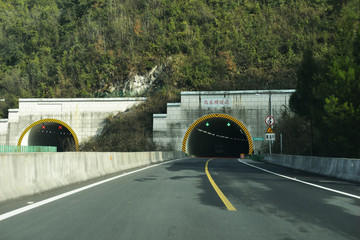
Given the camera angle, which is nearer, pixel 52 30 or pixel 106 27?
pixel 106 27

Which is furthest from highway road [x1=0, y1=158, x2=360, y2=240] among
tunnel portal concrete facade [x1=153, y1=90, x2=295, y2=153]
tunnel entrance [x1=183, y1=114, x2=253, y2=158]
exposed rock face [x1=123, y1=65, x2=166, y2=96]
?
exposed rock face [x1=123, y1=65, x2=166, y2=96]

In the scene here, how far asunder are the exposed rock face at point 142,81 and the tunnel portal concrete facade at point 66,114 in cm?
673

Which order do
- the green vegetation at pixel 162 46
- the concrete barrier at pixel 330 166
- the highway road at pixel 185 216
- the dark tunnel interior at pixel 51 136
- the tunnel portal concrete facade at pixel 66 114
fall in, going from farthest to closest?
1. the green vegetation at pixel 162 46
2. the dark tunnel interior at pixel 51 136
3. the tunnel portal concrete facade at pixel 66 114
4. the concrete barrier at pixel 330 166
5. the highway road at pixel 185 216

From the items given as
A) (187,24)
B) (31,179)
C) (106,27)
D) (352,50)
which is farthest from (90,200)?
(106,27)

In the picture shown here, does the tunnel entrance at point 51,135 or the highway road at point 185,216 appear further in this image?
the tunnel entrance at point 51,135

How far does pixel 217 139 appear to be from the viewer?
242 ft

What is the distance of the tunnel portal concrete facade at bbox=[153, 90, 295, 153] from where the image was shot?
50.4m

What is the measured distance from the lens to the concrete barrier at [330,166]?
46.3 ft

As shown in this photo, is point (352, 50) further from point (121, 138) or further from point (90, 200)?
point (121, 138)

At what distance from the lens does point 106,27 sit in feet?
256

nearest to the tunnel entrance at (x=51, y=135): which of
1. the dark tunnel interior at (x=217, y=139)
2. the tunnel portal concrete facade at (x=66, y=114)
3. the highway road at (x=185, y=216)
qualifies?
the tunnel portal concrete facade at (x=66, y=114)

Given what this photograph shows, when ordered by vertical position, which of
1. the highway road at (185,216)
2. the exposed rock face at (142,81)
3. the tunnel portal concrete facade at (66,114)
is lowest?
the highway road at (185,216)

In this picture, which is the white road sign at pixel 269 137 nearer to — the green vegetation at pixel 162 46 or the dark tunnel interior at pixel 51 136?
the green vegetation at pixel 162 46

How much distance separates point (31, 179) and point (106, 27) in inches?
2880
